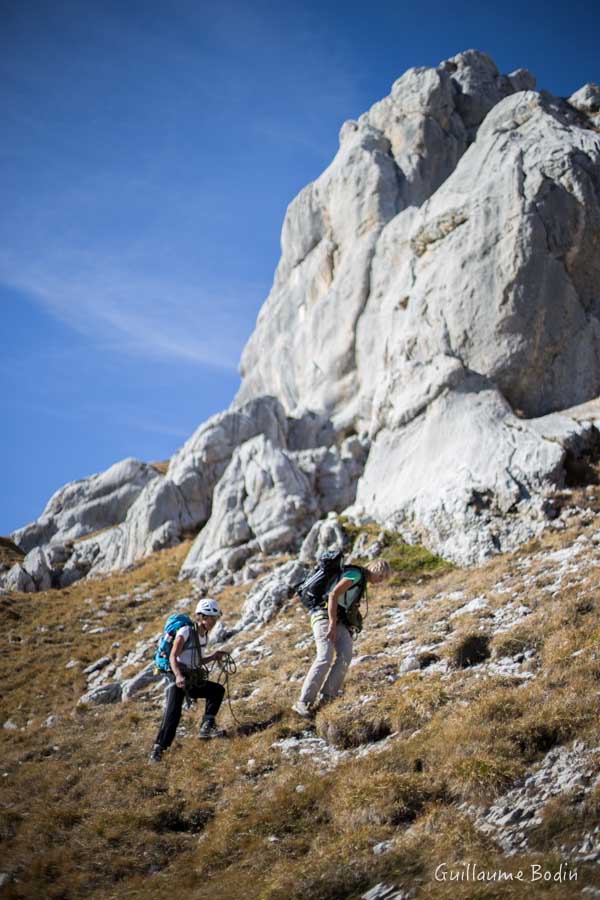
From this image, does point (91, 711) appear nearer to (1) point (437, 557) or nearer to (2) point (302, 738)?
(2) point (302, 738)

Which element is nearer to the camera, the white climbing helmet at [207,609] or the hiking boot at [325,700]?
the hiking boot at [325,700]

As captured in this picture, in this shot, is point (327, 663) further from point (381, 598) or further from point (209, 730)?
point (381, 598)

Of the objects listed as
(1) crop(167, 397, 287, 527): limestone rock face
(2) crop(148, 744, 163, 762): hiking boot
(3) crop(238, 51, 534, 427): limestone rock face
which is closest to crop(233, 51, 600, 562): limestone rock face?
(3) crop(238, 51, 534, 427): limestone rock face

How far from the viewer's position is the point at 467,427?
27875 mm

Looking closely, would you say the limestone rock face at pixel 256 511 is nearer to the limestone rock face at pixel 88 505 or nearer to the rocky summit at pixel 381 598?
the rocky summit at pixel 381 598

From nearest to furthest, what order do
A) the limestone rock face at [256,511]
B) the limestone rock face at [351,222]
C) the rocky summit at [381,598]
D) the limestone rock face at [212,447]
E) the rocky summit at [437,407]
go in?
1. the rocky summit at [381,598]
2. the rocky summit at [437,407]
3. the limestone rock face at [256,511]
4. the limestone rock face at [212,447]
5. the limestone rock face at [351,222]

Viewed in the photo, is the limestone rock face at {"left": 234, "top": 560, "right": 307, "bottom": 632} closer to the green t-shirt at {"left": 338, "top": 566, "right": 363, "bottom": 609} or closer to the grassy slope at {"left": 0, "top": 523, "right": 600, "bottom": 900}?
the grassy slope at {"left": 0, "top": 523, "right": 600, "bottom": 900}

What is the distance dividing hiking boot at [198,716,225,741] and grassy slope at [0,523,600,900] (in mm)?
226

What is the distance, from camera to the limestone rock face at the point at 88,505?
5531cm

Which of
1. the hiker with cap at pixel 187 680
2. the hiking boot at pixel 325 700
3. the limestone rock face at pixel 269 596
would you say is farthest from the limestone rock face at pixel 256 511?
the hiking boot at pixel 325 700

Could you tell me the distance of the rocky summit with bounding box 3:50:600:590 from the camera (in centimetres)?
2562

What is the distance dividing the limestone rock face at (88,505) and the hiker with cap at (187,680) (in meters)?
43.3

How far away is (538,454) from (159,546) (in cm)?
2643

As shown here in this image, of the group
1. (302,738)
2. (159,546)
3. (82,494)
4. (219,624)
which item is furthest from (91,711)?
(82,494)
